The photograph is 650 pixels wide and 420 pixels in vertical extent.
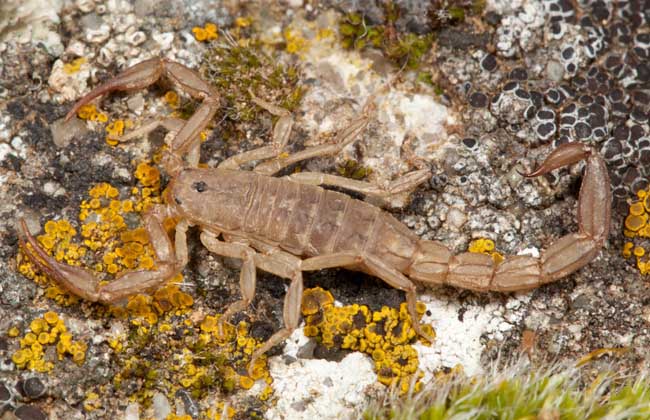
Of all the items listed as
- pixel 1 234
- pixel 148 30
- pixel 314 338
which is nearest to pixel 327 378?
pixel 314 338

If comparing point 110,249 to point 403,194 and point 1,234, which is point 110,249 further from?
point 403,194

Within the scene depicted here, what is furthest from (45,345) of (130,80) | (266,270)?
(130,80)

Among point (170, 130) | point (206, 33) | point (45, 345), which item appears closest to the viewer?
point (45, 345)

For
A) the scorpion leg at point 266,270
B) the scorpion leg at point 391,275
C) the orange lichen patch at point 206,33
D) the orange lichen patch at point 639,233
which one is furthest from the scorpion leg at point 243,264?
the orange lichen patch at point 639,233

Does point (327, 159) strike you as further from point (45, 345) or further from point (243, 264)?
point (45, 345)

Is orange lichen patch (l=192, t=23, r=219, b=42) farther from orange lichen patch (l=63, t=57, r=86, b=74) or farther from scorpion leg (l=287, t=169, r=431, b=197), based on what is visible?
scorpion leg (l=287, t=169, r=431, b=197)

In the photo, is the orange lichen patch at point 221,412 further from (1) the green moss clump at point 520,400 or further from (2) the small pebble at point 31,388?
(2) the small pebble at point 31,388
